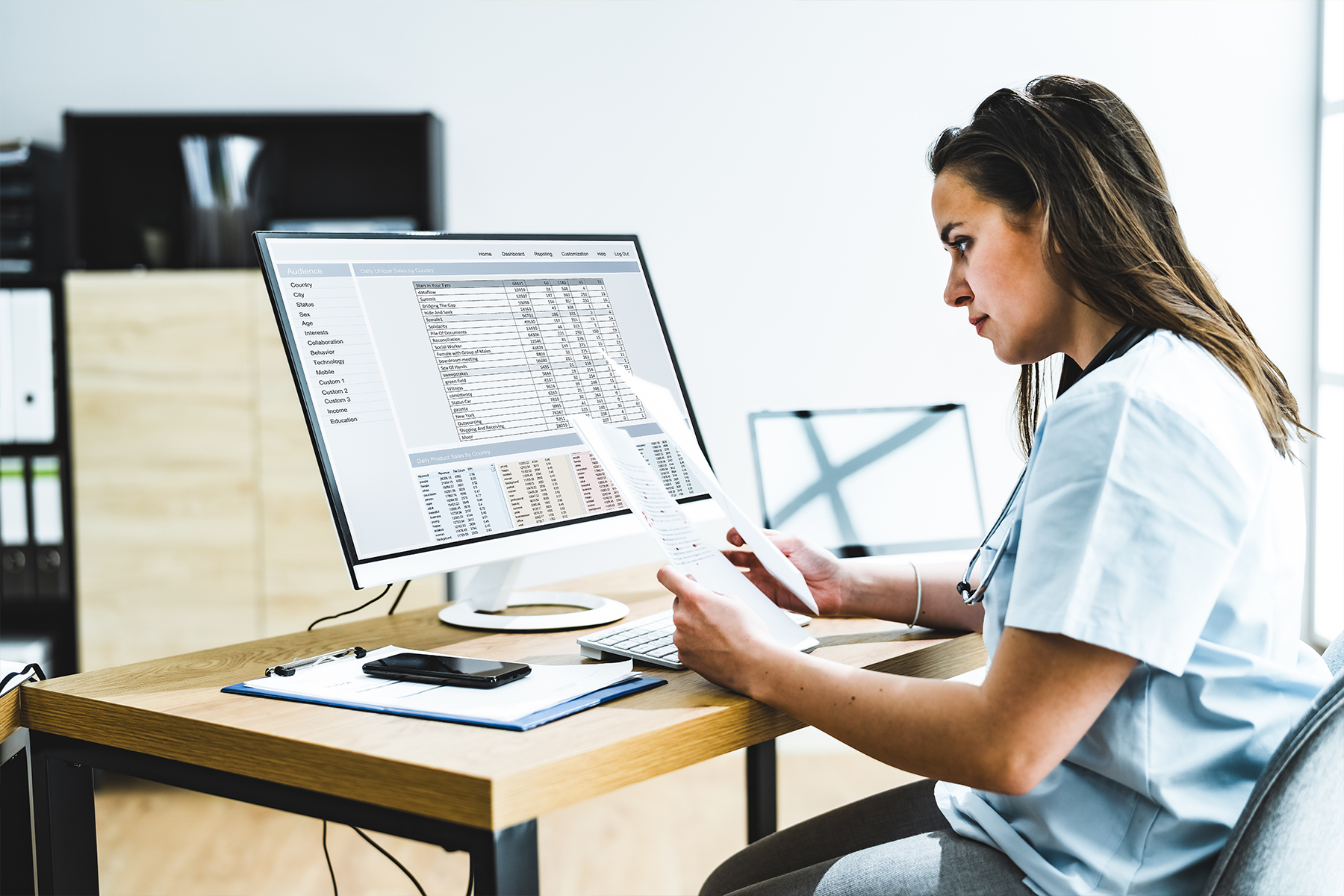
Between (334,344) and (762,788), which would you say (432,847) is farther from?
(334,344)

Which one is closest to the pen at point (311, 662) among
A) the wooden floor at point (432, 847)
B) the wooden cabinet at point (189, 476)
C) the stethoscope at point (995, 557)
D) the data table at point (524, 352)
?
the data table at point (524, 352)

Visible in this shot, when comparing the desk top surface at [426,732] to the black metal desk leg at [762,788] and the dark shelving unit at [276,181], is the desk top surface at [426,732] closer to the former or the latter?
the black metal desk leg at [762,788]

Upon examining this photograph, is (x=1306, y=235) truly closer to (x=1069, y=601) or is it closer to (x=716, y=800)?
(x=716, y=800)

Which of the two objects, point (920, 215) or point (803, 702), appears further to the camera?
point (920, 215)

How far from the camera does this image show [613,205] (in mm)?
2945

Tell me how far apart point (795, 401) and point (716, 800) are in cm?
111

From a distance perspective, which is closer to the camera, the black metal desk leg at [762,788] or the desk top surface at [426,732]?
the desk top surface at [426,732]

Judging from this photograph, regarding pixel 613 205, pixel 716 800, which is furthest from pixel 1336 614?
pixel 613 205

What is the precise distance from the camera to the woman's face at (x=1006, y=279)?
0.94m

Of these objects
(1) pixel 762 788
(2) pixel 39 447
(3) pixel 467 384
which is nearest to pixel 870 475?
(1) pixel 762 788

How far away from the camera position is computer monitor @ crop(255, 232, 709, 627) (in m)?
1.10

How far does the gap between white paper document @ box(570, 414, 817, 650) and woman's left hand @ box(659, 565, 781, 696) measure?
64 mm

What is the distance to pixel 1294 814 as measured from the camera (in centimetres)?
73

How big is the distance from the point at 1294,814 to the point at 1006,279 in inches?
19.3
